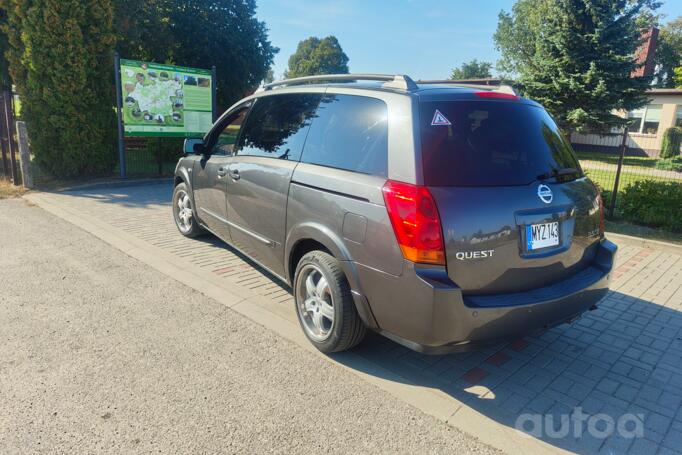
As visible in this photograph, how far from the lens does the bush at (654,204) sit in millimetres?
7578

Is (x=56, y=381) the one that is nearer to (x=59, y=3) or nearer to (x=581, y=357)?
(x=581, y=357)

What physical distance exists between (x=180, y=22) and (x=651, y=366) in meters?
23.2

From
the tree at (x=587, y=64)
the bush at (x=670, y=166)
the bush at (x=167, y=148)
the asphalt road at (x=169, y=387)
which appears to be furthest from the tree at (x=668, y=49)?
the asphalt road at (x=169, y=387)

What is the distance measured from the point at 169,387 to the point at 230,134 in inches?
120

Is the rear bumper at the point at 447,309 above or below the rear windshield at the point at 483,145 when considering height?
below

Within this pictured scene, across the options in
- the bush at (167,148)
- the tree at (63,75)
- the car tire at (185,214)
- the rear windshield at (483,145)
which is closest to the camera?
the rear windshield at (483,145)

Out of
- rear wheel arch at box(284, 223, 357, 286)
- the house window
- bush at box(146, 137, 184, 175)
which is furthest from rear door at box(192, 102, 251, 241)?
the house window

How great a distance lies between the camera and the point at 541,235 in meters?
3.07

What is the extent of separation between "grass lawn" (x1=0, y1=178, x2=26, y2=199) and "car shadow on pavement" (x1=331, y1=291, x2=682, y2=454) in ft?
28.1

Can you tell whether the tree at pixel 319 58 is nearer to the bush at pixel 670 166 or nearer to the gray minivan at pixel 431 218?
the bush at pixel 670 166

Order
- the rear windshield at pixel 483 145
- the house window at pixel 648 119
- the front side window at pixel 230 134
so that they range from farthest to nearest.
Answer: the house window at pixel 648 119
the front side window at pixel 230 134
the rear windshield at pixel 483 145

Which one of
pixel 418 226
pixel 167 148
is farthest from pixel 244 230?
pixel 167 148

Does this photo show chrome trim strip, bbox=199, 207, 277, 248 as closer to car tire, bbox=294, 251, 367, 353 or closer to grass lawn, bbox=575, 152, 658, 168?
car tire, bbox=294, 251, 367, 353

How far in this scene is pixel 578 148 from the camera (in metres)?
25.3
